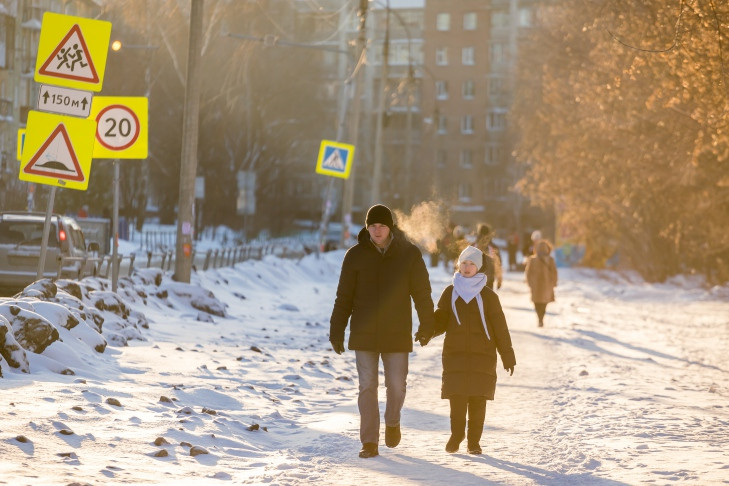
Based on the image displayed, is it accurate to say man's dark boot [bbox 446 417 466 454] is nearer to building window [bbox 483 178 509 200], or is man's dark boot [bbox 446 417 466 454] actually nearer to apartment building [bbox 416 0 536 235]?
apartment building [bbox 416 0 536 235]

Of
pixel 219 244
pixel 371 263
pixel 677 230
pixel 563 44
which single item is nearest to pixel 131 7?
pixel 563 44

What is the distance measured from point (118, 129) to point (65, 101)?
3.67 metres

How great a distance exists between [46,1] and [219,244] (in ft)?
63.7

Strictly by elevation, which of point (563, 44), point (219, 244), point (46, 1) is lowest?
point (219, 244)

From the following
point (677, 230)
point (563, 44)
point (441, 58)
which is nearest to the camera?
point (677, 230)

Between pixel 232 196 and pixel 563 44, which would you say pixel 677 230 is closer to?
pixel 563 44

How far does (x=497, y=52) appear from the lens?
118m

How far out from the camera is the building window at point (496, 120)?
11516cm

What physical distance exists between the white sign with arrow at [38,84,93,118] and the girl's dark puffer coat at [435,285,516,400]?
5960mm

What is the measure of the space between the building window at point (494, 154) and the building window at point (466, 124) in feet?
8.60

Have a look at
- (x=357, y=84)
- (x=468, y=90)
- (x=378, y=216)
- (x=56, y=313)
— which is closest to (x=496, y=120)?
(x=468, y=90)

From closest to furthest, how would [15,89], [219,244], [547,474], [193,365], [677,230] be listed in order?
[547,474] < [193,365] < [677,230] < [219,244] < [15,89]

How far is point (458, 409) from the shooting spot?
995 centimetres

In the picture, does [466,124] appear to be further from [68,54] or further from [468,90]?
[68,54]
